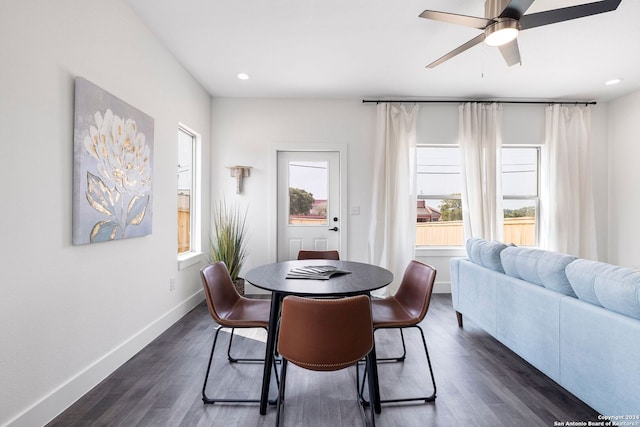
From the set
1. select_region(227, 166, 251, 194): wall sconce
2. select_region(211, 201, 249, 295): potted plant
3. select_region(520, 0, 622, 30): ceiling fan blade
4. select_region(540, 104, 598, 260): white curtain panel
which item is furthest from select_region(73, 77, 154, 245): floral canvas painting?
select_region(540, 104, 598, 260): white curtain panel

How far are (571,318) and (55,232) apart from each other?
283cm

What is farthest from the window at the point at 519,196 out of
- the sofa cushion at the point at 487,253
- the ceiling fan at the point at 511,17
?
the ceiling fan at the point at 511,17

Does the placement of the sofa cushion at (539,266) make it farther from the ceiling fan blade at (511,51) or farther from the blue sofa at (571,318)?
the ceiling fan blade at (511,51)

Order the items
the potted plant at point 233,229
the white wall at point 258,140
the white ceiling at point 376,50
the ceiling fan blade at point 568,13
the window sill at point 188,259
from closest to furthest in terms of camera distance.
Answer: the ceiling fan blade at point 568,13
the white ceiling at point 376,50
the window sill at point 188,259
the potted plant at point 233,229
the white wall at point 258,140

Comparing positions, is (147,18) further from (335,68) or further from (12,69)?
(335,68)

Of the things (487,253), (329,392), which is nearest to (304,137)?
(487,253)

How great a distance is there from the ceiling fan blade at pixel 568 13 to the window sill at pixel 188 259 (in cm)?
339

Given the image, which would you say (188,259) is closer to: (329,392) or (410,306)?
(329,392)

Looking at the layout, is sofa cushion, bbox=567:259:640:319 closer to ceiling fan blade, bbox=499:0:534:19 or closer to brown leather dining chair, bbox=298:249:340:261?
ceiling fan blade, bbox=499:0:534:19

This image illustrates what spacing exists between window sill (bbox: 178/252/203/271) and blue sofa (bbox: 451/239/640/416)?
9.30 feet

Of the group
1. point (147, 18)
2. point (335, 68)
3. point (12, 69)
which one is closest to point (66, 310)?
point (12, 69)

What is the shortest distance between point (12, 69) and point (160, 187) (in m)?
1.48

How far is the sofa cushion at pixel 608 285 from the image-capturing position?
4.70 ft

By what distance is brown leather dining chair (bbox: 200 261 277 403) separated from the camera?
186cm
